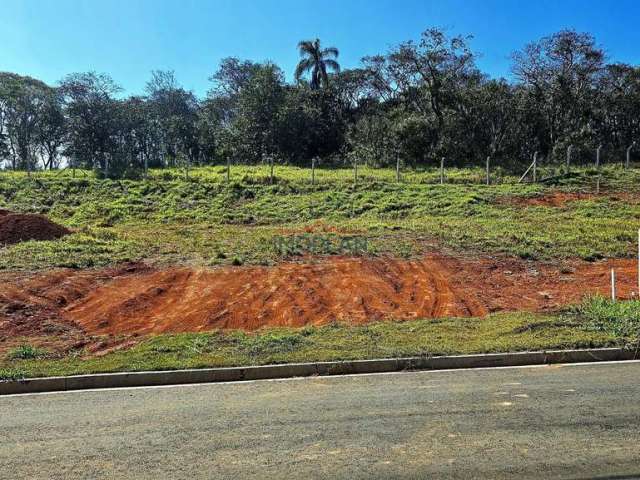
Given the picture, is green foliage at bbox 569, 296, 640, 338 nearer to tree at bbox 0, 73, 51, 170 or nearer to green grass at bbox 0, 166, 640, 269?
green grass at bbox 0, 166, 640, 269

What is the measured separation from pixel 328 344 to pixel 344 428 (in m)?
3.52

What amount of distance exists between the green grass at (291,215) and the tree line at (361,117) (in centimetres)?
564

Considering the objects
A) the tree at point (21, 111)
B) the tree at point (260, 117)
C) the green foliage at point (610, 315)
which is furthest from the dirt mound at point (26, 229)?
the tree at point (21, 111)

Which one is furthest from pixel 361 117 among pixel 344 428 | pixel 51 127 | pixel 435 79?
pixel 344 428

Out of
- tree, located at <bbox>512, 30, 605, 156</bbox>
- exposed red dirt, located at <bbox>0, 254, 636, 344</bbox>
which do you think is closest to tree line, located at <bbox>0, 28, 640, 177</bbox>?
tree, located at <bbox>512, 30, 605, 156</bbox>

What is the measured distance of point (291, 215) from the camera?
25.4 metres

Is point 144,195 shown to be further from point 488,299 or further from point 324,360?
point 324,360

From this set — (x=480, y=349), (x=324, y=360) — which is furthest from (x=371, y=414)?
(x=480, y=349)

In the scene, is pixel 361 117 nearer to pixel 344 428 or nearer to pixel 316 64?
pixel 316 64

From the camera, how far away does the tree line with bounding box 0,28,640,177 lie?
130ft

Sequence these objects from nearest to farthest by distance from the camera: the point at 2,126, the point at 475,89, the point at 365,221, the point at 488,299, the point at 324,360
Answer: the point at 324,360 → the point at 488,299 → the point at 365,221 → the point at 475,89 → the point at 2,126

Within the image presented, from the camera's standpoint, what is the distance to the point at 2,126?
53656 millimetres

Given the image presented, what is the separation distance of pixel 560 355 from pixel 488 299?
14.5 feet

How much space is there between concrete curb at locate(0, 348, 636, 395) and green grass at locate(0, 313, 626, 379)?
0.63 feet
